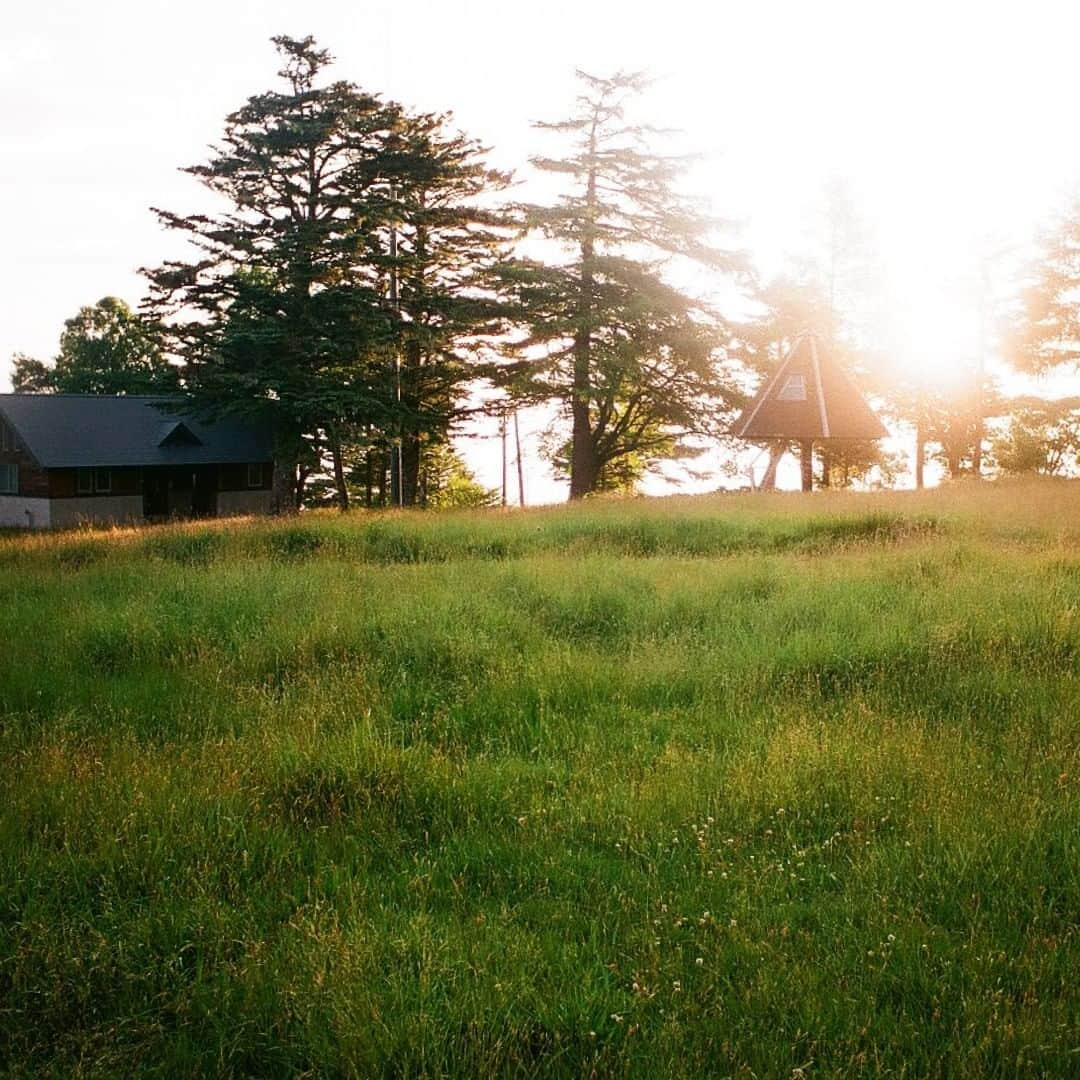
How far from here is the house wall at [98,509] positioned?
39750 millimetres

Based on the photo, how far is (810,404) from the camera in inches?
1105

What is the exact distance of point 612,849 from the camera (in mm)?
5004

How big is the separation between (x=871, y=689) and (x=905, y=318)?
1304 inches

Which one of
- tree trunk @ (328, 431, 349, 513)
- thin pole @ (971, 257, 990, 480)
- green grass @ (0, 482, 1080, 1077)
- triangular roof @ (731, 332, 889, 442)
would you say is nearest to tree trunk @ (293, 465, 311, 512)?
tree trunk @ (328, 431, 349, 513)

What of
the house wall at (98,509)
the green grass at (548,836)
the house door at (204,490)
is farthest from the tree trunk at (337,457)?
the green grass at (548,836)

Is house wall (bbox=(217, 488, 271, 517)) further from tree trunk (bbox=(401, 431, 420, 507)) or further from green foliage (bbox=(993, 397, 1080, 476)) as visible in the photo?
green foliage (bbox=(993, 397, 1080, 476))

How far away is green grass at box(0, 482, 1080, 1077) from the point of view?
Result: 11.8 ft

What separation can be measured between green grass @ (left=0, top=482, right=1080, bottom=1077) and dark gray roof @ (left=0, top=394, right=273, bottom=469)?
3184cm

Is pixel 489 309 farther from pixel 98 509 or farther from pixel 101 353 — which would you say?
pixel 101 353

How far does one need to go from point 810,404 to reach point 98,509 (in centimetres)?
3095

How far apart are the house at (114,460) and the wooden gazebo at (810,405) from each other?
20874 mm

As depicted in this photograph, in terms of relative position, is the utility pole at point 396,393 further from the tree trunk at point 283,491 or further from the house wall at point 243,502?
the house wall at point 243,502

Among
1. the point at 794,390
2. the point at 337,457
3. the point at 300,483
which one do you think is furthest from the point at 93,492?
the point at 794,390

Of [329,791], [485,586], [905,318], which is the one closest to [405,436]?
[905,318]
